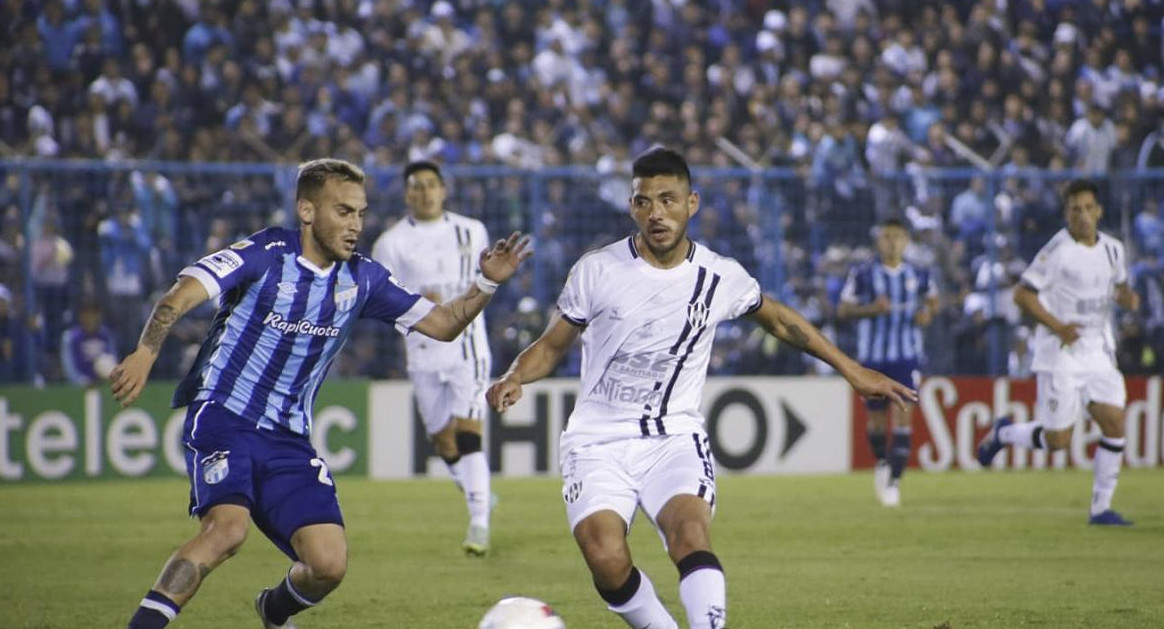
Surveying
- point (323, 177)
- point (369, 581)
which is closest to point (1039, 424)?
point (369, 581)

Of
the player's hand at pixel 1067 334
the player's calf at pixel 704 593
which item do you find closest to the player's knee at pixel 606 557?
the player's calf at pixel 704 593

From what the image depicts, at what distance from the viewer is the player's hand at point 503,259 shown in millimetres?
6633

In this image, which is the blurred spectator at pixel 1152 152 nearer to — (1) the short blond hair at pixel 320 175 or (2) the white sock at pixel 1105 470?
(2) the white sock at pixel 1105 470

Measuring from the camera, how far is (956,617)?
803 cm

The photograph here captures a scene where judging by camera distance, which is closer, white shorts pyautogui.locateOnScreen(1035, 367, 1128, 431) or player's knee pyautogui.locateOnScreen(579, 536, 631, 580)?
player's knee pyautogui.locateOnScreen(579, 536, 631, 580)

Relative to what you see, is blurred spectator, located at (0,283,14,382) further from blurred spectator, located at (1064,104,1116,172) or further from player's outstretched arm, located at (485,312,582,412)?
blurred spectator, located at (1064,104,1116,172)

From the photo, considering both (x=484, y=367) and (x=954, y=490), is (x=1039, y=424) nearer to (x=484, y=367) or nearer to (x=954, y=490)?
(x=954, y=490)

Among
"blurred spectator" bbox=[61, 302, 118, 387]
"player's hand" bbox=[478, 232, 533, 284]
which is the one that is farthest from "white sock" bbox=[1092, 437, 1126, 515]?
"blurred spectator" bbox=[61, 302, 118, 387]

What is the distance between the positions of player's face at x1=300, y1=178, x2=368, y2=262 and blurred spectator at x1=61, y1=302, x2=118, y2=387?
9666 mm

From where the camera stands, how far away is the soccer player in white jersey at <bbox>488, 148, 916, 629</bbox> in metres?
6.39

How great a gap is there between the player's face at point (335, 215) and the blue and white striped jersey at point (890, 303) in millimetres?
8887

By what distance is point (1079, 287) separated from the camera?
12516 mm

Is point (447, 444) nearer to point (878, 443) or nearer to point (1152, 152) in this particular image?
point (878, 443)

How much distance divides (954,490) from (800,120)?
23.3ft
